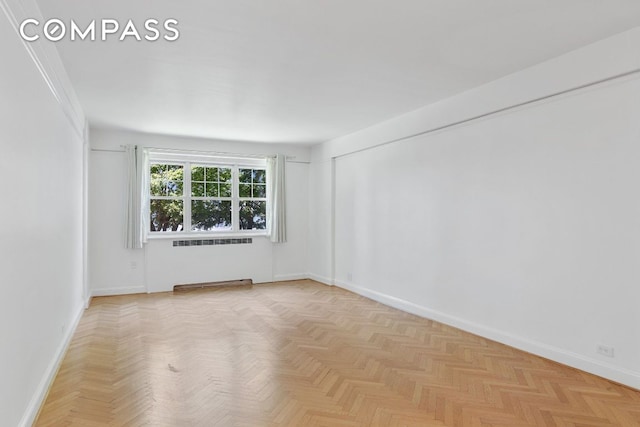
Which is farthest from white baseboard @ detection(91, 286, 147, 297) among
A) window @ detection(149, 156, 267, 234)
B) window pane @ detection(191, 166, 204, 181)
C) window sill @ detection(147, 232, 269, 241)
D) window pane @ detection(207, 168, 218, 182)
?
window pane @ detection(207, 168, 218, 182)

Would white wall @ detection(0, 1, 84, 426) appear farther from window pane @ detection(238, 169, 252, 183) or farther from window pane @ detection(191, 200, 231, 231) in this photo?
window pane @ detection(238, 169, 252, 183)

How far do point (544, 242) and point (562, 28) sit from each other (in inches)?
69.3

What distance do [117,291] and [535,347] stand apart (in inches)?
225

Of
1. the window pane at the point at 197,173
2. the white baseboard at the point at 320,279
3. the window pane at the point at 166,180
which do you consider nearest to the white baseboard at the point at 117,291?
the window pane at the point at 166,180

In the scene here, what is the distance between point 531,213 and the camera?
3502mm

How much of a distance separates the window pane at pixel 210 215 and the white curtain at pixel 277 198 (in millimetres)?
791

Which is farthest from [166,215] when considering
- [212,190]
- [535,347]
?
[535,347]

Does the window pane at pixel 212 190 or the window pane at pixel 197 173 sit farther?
the window pane at pixel 212 190

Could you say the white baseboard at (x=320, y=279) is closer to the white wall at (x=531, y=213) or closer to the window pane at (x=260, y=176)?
the white wall at (x=531, y=213)

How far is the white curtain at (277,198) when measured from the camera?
6926mm

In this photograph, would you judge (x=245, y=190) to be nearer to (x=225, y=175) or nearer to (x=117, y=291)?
(x=225, y=175)

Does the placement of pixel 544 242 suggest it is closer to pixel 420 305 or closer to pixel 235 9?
pixel 420 305

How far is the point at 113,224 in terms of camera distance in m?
5.86

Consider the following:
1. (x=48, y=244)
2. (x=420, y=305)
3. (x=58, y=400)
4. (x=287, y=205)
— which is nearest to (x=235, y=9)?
(x=48, y=244)
